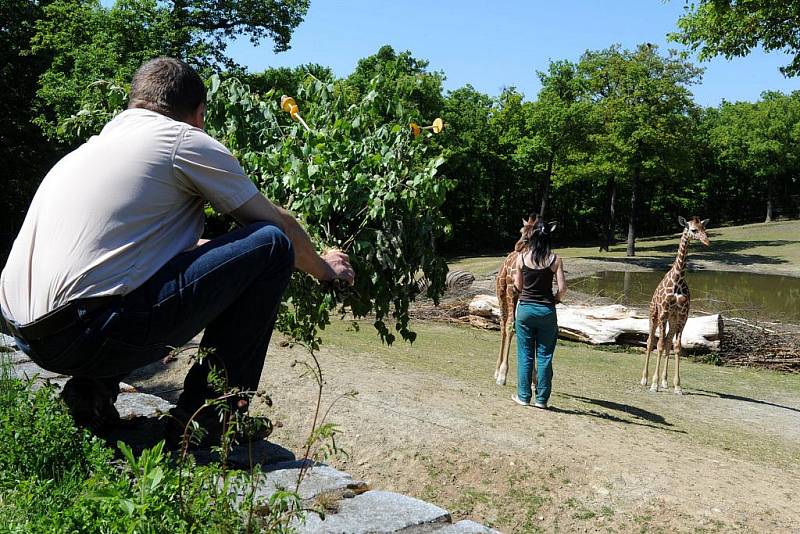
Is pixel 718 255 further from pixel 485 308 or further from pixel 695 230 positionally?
pixel 695 230

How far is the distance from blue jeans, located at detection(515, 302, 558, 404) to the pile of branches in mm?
6709

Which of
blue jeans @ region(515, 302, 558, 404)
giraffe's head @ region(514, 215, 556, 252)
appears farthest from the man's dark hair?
giraffe's head @ region(514, 215, 556, 252)

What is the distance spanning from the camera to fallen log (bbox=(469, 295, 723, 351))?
14492 mm

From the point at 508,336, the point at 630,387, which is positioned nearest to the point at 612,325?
the point at 630,387

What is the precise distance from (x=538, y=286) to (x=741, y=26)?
1502 cm

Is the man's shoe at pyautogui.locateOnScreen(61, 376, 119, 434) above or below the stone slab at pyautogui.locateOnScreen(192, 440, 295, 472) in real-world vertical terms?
above

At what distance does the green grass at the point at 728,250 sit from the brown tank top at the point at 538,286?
1711 centimetres

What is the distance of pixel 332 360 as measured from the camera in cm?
935

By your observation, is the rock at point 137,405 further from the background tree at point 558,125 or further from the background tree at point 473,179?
the background tree at point 473,179

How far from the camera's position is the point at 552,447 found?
6832mm

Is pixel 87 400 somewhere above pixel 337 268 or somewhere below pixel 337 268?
below

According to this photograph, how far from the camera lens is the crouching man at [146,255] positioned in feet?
9.88

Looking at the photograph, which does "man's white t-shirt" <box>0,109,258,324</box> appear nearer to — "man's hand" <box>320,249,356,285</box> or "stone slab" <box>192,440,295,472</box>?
"man's hand" <box>320,249,356,285</box>

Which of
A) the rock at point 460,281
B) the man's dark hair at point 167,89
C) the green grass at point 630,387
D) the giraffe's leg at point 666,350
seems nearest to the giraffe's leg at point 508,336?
the green grass at point 630,387
